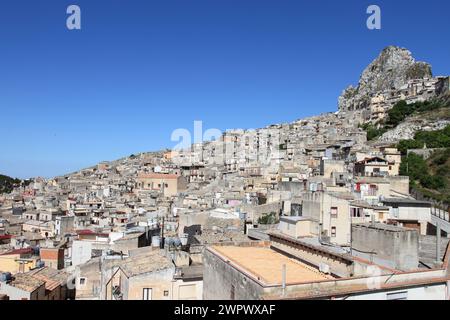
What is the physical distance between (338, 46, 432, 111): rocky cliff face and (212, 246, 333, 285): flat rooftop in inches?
4100

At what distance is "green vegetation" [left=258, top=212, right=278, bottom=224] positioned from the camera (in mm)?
29544

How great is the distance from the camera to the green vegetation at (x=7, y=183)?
91.8m

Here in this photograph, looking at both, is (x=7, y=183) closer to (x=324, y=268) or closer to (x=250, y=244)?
(x=250, y=244)

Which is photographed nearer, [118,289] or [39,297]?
[118,289]

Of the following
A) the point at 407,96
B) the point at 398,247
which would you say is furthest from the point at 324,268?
the point at 407,96

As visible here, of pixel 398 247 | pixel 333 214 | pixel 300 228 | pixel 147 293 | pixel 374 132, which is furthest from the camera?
pixel 374 132

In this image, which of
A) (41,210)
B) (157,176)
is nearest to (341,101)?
(157,176)

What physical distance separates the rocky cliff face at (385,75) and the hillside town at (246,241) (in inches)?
2664

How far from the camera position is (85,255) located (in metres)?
27.0

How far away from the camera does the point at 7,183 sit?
98812mm

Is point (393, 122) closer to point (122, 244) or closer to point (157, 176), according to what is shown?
point (157, 176)

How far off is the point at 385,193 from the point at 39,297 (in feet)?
75.3

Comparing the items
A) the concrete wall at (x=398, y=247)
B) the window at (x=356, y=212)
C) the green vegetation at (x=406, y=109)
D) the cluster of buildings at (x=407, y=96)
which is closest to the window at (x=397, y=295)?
the concrete wall at (x=398, y=247)

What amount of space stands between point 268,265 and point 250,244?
380 centimetres
